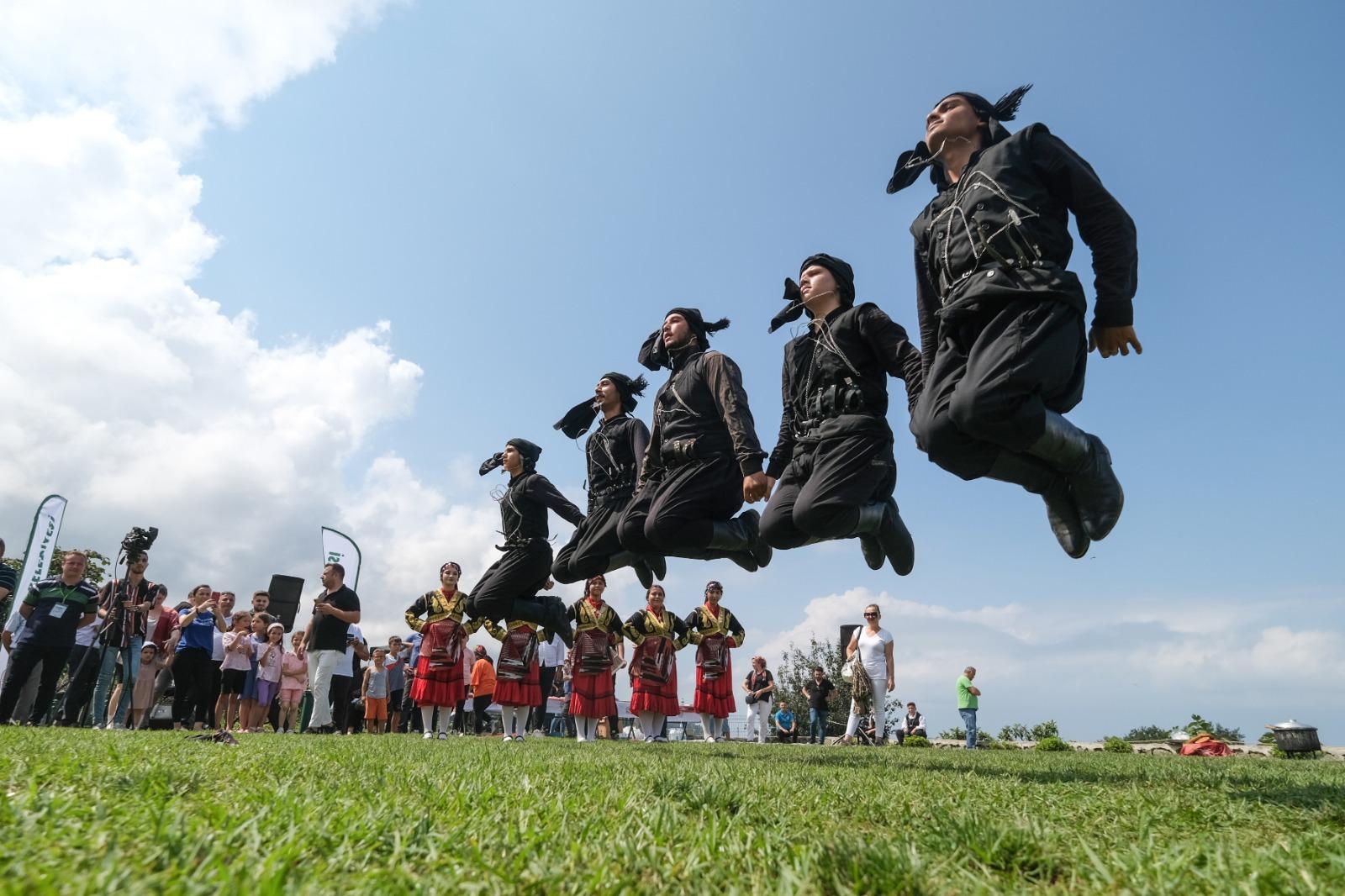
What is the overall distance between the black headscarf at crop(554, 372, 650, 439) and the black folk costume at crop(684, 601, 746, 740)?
598cm

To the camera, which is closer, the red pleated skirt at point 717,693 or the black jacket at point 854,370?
the black jacket at point 854,370

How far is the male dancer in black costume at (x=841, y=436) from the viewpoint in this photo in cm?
486

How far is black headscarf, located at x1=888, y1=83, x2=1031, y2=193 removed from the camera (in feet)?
14.0

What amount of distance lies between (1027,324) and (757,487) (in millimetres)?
2408

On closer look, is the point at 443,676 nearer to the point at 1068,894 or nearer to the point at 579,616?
the point at 579,616

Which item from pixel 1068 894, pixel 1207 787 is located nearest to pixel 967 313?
pixel 1207 787

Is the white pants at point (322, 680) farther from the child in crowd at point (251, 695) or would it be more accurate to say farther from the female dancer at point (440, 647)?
the child in crowd at point (251, 695)

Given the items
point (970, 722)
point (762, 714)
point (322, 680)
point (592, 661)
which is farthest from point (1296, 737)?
point (322, 680)

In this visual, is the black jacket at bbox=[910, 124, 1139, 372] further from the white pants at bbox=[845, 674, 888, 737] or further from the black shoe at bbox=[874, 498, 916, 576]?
the white pants at bbox=[845, 674, 888, 737]

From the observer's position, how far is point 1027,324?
3432mm

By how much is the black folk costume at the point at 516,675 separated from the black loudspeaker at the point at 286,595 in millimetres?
Answer: 8757

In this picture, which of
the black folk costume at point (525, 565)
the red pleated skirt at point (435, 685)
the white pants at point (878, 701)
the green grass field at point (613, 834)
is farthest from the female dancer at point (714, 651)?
the green grass field at point (613, 834)

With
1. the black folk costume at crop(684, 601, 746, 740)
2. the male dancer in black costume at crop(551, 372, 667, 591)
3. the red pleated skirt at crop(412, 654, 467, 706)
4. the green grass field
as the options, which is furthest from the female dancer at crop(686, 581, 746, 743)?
the green grass field

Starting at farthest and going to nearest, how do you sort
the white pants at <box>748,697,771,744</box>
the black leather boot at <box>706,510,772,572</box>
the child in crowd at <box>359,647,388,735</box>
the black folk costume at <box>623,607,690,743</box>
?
the white pants at <box>748,697,771,744</box> < the child in crowd at <box>359,647,388,735</box> < the black folk costume at <box>623,607,690,743</box> < the black leather boot at <box>706,510,772,572</box>
